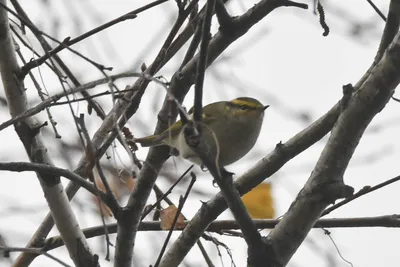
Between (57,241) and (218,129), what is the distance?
110 centimetres

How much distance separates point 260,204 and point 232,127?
0.45 metres

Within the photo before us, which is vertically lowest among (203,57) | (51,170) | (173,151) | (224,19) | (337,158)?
(337,158)

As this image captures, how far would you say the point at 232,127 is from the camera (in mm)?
3225

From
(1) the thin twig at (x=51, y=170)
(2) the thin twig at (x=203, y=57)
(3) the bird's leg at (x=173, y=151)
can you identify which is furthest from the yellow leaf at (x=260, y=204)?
(2) the thin twig at (x=203, y=57)

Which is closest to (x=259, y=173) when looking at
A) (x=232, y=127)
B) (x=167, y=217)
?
(x=167, y=217)

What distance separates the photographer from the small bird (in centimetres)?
313

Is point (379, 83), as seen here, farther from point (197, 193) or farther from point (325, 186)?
point (197, 193)

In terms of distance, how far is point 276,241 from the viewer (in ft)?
6.97

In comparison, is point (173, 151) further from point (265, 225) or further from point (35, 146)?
point (35, 146)

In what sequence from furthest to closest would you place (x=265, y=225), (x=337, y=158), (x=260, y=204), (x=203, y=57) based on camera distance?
(x=260, y=204), (x=265, y=225), (x=337, y=158), (x=203, y=57)

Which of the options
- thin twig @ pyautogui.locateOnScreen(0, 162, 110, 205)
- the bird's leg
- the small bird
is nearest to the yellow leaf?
the small bird

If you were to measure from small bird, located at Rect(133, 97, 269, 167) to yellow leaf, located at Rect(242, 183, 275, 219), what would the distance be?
0.71ft

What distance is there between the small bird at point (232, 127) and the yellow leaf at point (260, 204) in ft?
0.71

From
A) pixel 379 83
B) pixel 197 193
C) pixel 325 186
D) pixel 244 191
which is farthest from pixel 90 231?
pixel 197 193
